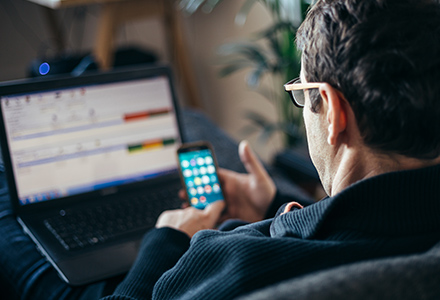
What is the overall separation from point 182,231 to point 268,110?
6.39 feet

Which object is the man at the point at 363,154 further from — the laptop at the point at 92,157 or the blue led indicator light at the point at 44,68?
the blue led indicator light at the point at 44,68

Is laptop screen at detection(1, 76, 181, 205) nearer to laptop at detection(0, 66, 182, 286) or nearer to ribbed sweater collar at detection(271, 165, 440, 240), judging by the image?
laptop at detection(0, 66, 182, 286)

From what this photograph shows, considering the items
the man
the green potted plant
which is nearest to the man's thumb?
the man

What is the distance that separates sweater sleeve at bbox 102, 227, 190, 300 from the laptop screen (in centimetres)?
33

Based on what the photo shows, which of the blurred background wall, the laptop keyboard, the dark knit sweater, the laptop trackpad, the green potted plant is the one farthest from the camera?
the blurred background wall

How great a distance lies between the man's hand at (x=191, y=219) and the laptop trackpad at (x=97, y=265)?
3.4 inches

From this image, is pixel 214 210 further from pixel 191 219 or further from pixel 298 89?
pixel 298 89

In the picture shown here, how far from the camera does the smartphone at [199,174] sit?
39.3 inches

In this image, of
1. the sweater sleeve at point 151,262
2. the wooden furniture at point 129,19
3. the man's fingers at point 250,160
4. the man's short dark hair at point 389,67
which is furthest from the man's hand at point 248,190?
the wooden furniture at point 129,19

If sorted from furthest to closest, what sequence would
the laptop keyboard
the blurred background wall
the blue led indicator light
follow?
1. the blurred background wall
2. the blue led indicator light
3. the laptop keyboard

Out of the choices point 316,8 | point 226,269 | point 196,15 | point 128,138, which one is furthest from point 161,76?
point 196,15

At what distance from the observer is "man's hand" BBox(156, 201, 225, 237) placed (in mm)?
866

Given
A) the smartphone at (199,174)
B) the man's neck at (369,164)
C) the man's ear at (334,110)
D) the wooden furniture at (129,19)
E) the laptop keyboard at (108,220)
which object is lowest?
the laptop keyboard at (108,220)

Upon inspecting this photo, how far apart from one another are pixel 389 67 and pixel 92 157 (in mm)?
779
